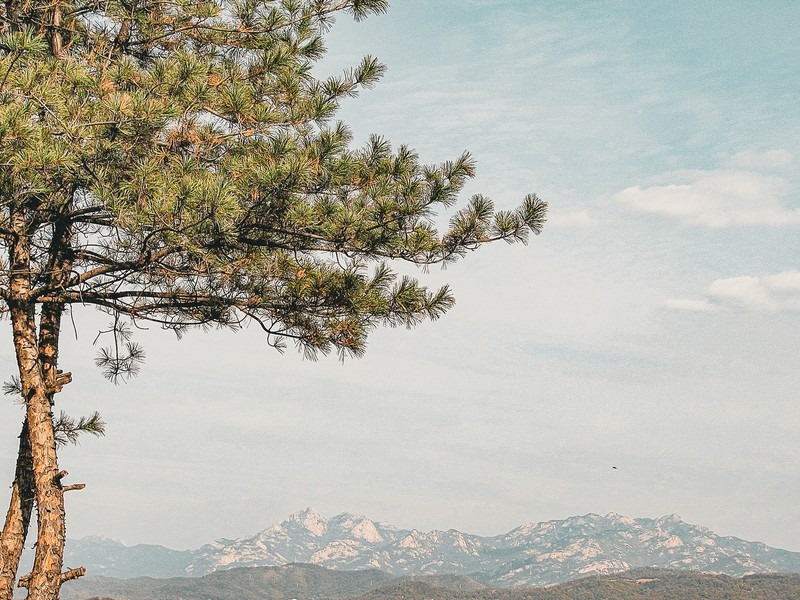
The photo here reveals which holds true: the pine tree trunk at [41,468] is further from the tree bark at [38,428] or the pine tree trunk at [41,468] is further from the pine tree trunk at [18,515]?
the pine tree trunk at [18,515]

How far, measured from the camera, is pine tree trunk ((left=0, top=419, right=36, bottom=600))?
348 inches

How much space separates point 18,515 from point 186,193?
4.31 m

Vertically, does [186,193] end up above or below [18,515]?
above

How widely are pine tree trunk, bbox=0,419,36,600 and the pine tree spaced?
0.02 meters

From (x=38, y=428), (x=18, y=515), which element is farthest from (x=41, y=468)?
(x=18, y=515)

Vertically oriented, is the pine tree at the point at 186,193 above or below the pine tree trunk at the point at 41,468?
above

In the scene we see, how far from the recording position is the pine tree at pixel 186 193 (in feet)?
26.4

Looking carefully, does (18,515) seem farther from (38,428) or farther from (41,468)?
(38,428)

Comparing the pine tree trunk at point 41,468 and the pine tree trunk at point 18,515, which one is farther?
the pine tree trunk at point 18,515

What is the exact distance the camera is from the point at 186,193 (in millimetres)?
7738

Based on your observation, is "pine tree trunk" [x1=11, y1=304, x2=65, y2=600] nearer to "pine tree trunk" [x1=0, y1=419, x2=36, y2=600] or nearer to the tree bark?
the tree bark

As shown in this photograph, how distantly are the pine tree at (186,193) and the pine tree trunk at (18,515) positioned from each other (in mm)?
19

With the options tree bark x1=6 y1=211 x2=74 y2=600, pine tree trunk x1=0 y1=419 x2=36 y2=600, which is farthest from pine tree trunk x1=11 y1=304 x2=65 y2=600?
pine tree trunk x1=0 y1=419 x2=36 y2=600

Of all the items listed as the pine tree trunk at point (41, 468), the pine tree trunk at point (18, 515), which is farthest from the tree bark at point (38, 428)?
the pine tree trunk at point (18, 515)
